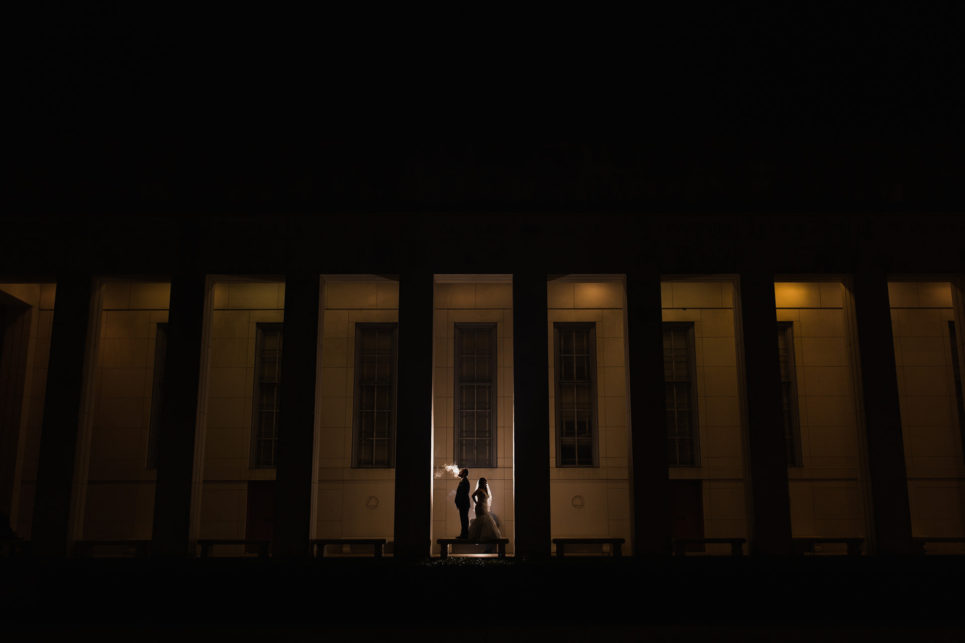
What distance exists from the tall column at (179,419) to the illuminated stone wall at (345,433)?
2976 mm

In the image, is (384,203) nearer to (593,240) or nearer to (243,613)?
(593,240)

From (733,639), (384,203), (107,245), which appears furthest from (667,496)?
(107,245)

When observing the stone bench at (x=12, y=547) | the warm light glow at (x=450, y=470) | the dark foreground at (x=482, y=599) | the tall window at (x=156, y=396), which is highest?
the tall window at (x=156, y=396)

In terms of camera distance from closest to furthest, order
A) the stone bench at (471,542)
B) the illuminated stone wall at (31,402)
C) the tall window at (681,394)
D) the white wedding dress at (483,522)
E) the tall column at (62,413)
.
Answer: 1. the tall column at (62,413)
2. the stone bench at (471,542)
3. the white wedding dress at (483,522)
4. the illuminated stone wall at (31,402)
5. the tall window at (681,394)

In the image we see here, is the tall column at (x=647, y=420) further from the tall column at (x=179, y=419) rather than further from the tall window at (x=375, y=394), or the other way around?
the tall column at (x=179, y=419)

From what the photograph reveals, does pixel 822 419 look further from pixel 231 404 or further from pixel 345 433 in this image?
pixel 231 404

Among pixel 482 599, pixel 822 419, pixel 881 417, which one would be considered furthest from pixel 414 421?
pixel 822 419

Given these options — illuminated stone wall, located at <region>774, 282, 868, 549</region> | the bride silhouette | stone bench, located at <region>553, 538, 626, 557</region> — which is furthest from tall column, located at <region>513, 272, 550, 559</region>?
illuminated stone wall, located at <region>774, 282, 868, 549</region>

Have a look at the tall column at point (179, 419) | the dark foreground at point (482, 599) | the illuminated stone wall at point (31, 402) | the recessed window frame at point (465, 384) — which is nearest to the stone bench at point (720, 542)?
the dark foreground at point (482, 599)

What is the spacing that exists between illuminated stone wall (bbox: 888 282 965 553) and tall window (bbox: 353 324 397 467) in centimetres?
1305

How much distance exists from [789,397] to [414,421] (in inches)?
386

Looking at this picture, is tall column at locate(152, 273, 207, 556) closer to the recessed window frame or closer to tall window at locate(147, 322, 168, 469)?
tall window at locate(147, 322, 168, 469)

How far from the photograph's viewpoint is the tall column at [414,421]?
15.8 meters

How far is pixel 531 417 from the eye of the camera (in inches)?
645
